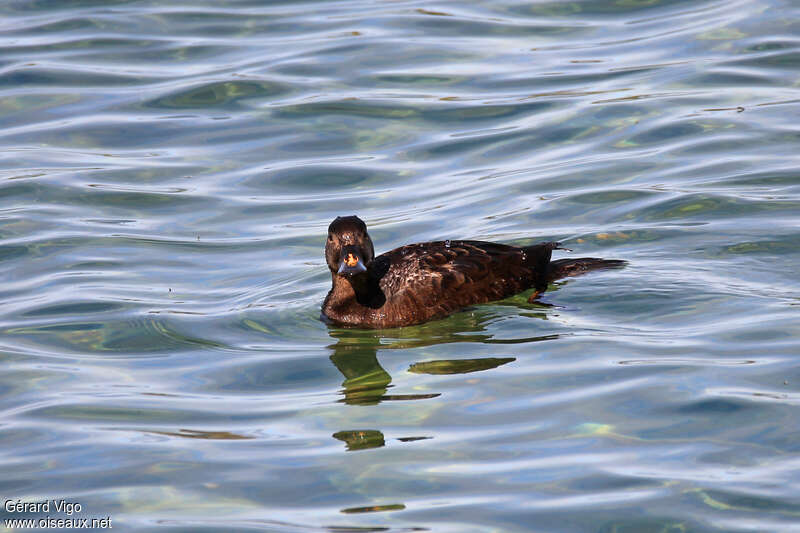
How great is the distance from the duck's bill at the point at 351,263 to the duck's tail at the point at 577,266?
1744 millimetres

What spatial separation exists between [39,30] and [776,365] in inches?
565

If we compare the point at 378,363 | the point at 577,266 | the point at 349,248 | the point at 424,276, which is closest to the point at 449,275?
the point at 424,276

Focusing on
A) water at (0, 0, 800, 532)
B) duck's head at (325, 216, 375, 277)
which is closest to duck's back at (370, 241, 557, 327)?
water at (0, 0, 800, 532)

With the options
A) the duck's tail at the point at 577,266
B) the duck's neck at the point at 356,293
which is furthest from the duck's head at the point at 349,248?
the duck's tail at the point at 577,266

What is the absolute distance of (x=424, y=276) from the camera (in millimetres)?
9500

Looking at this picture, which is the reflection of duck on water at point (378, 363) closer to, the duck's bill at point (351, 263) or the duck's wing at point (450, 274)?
the duck's wing at point (450, 274)

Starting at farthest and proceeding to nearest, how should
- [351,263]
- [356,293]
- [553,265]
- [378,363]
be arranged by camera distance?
[553,265], [356,293], [351,263], [378,363]

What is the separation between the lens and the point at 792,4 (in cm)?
1719

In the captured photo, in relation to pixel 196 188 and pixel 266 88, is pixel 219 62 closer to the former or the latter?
pixel 266 88

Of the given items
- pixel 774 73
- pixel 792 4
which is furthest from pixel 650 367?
pixel 792 4

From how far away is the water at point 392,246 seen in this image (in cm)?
637

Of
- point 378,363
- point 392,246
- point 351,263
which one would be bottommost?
point 378,363

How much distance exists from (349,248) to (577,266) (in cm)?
199

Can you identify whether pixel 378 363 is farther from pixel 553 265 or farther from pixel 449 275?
pixel 553 265
